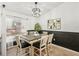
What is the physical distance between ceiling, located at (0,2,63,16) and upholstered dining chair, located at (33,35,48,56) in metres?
0.42

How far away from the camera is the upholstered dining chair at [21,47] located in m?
1.46

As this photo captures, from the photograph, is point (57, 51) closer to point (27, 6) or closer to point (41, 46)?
point (41, 46)

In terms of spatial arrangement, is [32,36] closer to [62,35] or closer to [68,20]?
[62,35]

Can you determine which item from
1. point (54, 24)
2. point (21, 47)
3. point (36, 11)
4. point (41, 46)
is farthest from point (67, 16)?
point (21, 47)

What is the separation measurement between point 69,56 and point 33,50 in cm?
56

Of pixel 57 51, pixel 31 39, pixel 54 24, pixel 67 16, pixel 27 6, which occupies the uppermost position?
pixel 27 6

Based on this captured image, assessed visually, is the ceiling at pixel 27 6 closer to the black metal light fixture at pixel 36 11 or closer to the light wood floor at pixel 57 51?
the black metal light fixture at pixel 36 11

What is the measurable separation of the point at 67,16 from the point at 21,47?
2.87 feet

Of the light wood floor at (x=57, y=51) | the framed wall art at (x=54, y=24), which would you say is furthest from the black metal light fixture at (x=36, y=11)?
the light wood floor at (x=57, y=51)

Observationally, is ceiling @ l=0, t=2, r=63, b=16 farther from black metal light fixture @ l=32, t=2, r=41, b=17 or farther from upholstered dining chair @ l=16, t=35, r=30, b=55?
upholstered dining chair @ l=16, t=35, r=30, b=55

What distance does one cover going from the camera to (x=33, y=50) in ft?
4.78

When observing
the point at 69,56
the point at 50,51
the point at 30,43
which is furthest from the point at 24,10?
the point at 69,56

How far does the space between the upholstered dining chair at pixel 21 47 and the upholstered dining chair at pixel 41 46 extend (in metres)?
0.13

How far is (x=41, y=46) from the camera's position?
1.51 meters
